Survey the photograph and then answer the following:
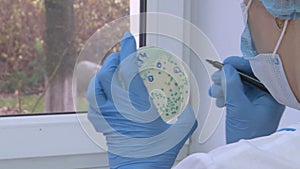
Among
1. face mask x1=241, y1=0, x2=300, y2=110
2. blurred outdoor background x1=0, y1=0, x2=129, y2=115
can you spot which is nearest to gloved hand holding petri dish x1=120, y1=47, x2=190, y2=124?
face mask x1=241, y1=0, x2=300, y2=110

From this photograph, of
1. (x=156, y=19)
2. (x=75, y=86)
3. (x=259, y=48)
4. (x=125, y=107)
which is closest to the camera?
(x=259, y=48)

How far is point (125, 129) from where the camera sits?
936 millimetres

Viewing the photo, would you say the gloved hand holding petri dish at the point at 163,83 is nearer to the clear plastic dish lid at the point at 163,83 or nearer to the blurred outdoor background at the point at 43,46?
the clear plastic dish lid at the point at 163,83

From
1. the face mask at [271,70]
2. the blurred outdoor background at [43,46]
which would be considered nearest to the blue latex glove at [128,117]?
the face mask at [271,70]

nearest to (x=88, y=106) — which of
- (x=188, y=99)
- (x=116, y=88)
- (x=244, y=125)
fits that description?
(x=116, y=88)

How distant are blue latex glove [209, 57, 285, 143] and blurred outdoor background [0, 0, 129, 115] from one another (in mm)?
444

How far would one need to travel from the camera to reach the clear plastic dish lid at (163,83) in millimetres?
946

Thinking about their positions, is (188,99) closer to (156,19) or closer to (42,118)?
(156,19)

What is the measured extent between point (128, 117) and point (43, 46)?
1.44ft

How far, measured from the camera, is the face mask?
0.77m

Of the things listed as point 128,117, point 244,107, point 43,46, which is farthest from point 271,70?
point 43,46

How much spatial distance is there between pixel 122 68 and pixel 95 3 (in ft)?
1.31

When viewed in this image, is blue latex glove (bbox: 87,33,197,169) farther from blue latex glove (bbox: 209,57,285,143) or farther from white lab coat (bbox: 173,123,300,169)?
white lab coat (bbox: 173,123,300,169)

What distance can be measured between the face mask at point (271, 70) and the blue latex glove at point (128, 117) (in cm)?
20
